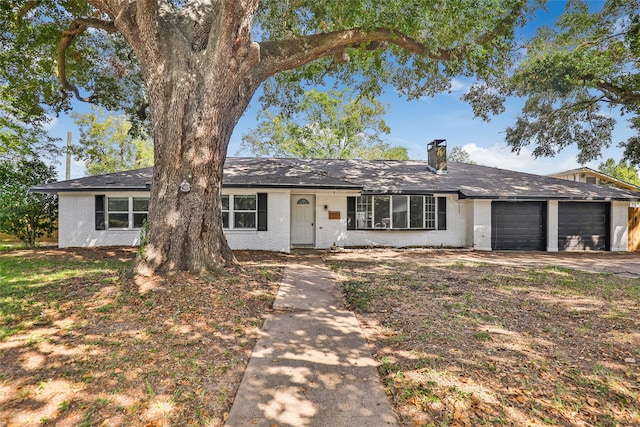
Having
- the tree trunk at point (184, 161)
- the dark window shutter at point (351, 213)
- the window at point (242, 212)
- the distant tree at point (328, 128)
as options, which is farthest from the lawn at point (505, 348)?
the distant tree at point (328, 128)

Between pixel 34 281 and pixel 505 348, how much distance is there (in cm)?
844

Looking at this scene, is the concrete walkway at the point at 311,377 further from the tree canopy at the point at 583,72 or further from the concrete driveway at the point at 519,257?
the tree canopy at the point at 583,72

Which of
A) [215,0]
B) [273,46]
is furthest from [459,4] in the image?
[215,0]

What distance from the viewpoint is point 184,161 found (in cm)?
565

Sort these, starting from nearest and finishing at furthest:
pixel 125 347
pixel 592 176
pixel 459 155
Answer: pixel 125 347 < pixel 592 176 < pixel 459 155

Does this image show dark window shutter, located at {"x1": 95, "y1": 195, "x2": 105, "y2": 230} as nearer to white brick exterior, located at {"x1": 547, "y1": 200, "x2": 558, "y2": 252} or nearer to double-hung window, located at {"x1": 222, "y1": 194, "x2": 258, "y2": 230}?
double-hung window, located at {"x1": 222, "y1": 194, "x2": 258, "y2": 230}

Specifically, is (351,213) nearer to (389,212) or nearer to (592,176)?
(389,212)

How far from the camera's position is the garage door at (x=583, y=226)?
12781mm

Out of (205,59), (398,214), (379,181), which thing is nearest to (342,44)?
(205,59)

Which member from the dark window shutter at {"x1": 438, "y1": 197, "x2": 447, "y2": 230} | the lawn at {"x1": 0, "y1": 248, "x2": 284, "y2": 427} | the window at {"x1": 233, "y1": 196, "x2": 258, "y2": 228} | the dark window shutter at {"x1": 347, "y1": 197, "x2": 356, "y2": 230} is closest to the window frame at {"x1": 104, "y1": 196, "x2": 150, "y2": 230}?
the window at {"x1": 233, "y1": 196, "x2": 258, "y2": 228}

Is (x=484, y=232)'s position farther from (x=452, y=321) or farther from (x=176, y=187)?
(x=176, y=187)

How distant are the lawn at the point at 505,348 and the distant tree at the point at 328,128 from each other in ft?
73.0

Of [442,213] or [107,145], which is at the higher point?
[107,145]

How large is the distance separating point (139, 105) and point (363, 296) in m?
12.3
